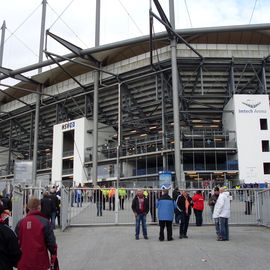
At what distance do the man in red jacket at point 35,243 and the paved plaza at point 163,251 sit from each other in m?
2.73

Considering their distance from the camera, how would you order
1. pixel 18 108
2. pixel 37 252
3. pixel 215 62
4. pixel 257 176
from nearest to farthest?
pixel 37 252
pixel 257 176
pixel 215 62
pixel 18 108

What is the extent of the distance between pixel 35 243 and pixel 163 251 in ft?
15.1

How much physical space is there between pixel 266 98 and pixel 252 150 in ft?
17.0

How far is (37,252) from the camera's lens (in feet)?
14.7

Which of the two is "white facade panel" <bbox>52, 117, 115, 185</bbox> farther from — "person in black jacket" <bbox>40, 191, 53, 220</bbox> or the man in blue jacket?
the man in blue jacket

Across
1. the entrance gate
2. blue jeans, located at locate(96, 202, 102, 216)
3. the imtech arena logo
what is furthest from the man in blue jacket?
the imtech arena logo

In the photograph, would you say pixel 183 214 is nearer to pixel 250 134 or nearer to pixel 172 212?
pixel 172 212

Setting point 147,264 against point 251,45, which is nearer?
point 147,264

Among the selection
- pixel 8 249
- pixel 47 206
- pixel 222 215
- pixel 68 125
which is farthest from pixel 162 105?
pixel 8 249

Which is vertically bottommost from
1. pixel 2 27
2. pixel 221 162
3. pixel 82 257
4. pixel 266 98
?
pixel 82 257

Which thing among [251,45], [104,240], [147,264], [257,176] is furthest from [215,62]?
[147,264]

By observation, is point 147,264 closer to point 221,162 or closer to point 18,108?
point 221,162

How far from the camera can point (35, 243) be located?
4508mm

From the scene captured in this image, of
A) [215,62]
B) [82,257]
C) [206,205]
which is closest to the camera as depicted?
[82,257]
